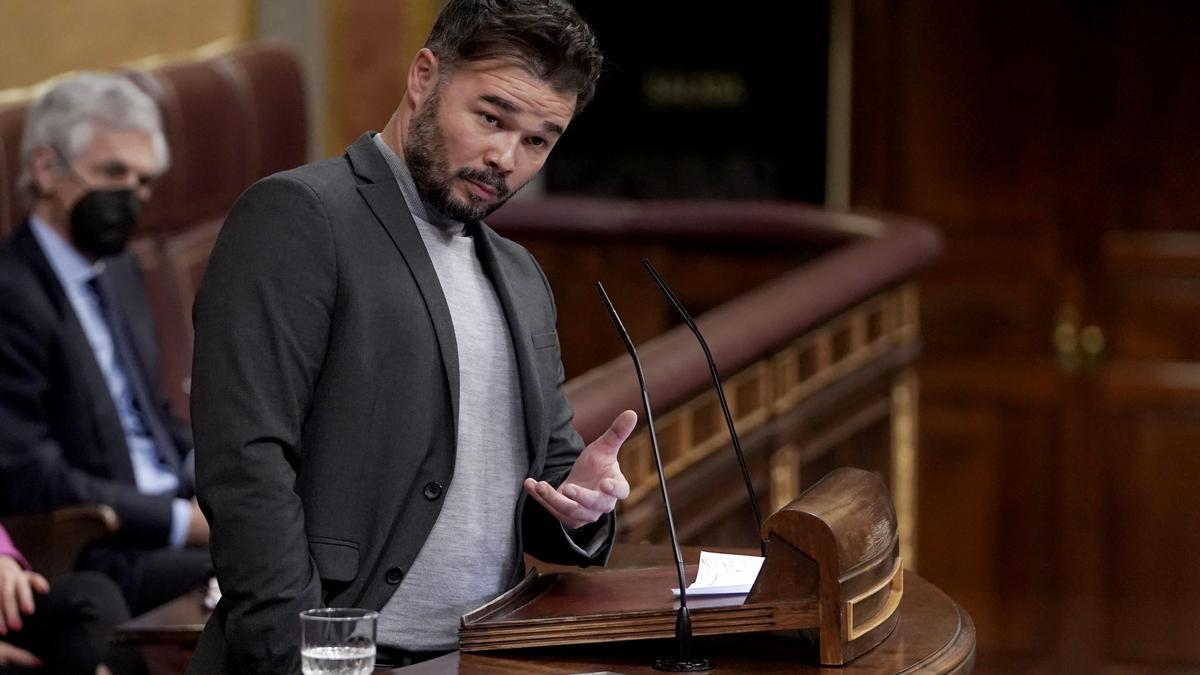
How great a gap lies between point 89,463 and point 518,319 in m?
1.71

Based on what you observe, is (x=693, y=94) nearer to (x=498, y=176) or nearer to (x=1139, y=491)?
(x=1139, y=491)

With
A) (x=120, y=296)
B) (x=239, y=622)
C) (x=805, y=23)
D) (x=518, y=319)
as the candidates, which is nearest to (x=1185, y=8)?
(x=805, y=23)

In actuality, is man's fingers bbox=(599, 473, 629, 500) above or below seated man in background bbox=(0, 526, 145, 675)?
above

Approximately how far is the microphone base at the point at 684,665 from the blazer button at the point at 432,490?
0.28m

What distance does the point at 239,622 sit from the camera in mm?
1685

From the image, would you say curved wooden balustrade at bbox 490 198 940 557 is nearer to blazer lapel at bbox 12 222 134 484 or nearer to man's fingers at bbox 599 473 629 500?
man's fingers at bbox 599 473 629 500

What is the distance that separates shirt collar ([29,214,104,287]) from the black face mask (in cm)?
2

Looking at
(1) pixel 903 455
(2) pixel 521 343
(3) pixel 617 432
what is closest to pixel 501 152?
(2) pixel 521 343

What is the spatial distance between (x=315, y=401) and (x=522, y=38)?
434 millimetres

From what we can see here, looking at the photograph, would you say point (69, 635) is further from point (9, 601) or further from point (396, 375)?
point (396, 375)

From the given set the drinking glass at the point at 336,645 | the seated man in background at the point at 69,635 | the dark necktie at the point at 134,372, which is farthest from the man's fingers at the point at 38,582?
the drinking glass at the point at 336,645

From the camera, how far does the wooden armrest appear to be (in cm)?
289

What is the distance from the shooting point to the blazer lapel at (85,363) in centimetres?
331

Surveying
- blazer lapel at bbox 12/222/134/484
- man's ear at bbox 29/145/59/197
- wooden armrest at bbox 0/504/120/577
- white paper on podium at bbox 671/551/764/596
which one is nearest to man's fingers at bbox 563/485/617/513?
white paper on podium at bbox 671/551/764/596
